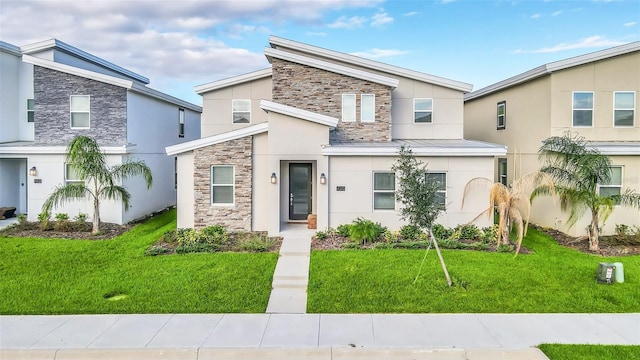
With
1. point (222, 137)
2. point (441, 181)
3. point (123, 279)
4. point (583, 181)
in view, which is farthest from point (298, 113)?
point (583, 181)

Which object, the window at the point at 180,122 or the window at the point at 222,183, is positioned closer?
the window at the point at 222,183

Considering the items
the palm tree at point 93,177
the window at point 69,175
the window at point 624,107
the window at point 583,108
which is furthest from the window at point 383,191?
the window at point 69,175

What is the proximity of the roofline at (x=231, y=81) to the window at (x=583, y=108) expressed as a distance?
12288mm

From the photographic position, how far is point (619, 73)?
16.1 meters

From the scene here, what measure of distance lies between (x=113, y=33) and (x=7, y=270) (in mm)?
13545

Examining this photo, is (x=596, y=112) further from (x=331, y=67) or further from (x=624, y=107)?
(x=331, y=67)

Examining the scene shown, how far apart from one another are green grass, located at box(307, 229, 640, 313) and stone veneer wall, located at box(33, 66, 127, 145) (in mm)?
10819

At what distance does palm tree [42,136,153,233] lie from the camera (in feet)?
48.6

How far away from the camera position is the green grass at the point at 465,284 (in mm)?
8930

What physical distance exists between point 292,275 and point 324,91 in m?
8.48

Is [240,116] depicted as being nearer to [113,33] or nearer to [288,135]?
[288,135]

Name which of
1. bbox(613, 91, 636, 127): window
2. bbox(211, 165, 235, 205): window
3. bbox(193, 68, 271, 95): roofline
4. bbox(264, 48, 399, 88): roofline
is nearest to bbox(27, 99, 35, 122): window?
bbox(193, 68, 271, 95): roofline
